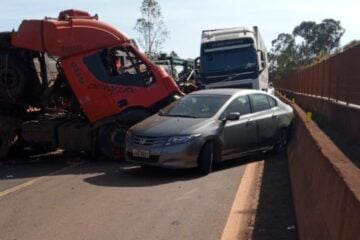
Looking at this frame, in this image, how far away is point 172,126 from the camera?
10.8 metres

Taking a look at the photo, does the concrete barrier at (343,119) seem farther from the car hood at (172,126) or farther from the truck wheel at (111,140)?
the truck wheel at (111,140)

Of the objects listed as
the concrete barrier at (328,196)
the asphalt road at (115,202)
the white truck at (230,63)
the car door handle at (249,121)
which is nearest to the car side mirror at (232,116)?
the car door handle at (249,121)

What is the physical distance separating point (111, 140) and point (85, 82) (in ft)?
4.61

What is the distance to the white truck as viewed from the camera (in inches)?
823

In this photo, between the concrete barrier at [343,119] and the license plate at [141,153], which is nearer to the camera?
the license plate at [141,153]

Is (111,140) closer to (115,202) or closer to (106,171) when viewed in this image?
(106,171)

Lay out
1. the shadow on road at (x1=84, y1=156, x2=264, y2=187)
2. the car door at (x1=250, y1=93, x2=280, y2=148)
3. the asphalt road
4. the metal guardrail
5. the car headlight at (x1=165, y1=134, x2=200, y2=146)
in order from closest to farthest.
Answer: the asphalt road
the shadow on road at (x1=84, y1=156, x2=264, y2=187)
the car headlight at (x1=165, y1=134, x2=200, y2=146)
the car door at (x1=250, y1=93, x2=280, y2=148)
the metal guardrail

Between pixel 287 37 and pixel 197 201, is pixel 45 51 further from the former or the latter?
pixel 287 37

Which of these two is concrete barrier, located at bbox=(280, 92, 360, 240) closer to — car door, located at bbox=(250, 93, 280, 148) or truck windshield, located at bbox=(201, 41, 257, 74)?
car door, located at bbox=(250, 93, 280, 148)

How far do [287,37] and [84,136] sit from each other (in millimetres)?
118488

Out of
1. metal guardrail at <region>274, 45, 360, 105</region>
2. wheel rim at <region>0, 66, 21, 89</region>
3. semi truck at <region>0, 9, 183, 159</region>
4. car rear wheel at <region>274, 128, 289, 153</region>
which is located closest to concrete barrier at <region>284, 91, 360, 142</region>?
metal guardrail at <region>274, 45, 360, 105</region>

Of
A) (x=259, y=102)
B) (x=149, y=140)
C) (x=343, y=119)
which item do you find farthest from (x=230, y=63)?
(x=149, y=140)

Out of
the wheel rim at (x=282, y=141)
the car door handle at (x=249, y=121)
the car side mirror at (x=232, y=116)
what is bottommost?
the wheel rim at (x=282, y=141)

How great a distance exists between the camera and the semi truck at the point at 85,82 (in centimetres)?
1280
